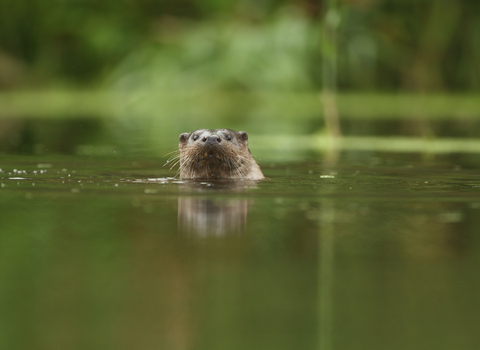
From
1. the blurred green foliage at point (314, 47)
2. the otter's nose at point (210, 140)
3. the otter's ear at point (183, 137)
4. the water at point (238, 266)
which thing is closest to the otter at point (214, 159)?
the otter's nose at point (210, 140)

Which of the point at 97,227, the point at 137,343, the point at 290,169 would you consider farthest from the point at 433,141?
the point at 137,343

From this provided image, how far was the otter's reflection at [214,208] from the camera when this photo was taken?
4082 mm

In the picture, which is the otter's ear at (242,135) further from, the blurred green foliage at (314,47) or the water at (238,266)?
the blurred green foliage at (314,47)

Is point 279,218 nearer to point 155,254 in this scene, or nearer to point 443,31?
point 155,254

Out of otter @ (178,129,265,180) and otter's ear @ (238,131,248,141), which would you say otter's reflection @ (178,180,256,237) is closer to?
otter @ (178,129,265,180)

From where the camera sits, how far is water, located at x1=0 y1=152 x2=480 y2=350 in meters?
2.55

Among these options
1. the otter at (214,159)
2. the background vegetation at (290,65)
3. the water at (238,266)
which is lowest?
the water at (238,266)

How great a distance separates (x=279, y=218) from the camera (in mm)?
4445

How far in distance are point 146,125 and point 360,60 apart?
226 inches

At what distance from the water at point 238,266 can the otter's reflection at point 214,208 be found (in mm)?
13

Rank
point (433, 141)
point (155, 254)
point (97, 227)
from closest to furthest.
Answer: point (155, 254) → point (97, 227) → point (433, 141)

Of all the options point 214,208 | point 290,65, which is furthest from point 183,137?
point 290,65

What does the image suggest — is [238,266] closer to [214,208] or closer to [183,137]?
[214,208]

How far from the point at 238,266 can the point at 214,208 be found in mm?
1429
